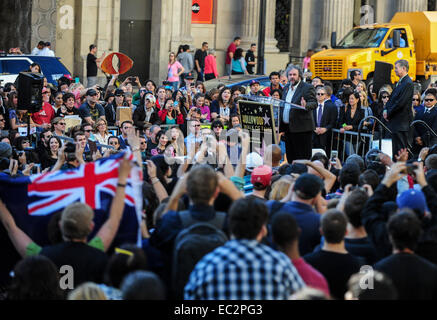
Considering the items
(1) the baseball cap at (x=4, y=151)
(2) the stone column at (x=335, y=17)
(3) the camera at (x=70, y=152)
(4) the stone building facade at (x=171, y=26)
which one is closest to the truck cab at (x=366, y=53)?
(4) the stone building facade at (x=171, y=26)

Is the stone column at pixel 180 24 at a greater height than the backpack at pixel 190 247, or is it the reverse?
the stone column at pixel 180 24

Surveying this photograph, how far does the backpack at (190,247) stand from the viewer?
5938mm

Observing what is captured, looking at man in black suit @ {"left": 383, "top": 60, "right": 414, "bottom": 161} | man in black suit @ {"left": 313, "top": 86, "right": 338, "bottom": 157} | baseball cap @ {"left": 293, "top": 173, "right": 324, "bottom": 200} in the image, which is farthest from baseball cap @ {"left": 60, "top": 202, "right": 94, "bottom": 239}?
man in black suit @ {"left": 313, "top": 86, "right": 338, "bottom": 157}

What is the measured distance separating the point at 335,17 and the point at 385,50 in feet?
23.2

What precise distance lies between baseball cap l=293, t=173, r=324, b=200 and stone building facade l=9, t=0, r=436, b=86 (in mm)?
22420

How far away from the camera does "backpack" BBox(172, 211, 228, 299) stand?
19.5ft

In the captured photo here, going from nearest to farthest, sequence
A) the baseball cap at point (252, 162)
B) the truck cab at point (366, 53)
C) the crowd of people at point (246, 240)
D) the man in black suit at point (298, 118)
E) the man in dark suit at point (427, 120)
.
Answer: the crowd of people at point (246, 240) < the baseball cap at point (252, 162) < the man in black suit at point (298, 118) < the man in dark suit at point (427, 120) < the truck cab at point (366, 53)

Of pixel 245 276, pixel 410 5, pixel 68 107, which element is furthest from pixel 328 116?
pixel 410 5

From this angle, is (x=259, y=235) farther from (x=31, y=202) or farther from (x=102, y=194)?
(x=31, y=202)

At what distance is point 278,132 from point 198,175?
8488mm

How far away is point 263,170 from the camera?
→ 8.17 meters

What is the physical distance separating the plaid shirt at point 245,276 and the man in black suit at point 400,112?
10165 millimetres

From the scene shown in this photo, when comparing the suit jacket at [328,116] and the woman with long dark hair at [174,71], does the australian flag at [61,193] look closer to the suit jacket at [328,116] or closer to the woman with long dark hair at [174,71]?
the suit jacket at [328,116]

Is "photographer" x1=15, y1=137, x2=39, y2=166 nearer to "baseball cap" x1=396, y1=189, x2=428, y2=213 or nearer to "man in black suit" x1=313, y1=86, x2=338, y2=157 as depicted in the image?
"man in black suit" x1=313, y1=86, x2=338, y2=157
